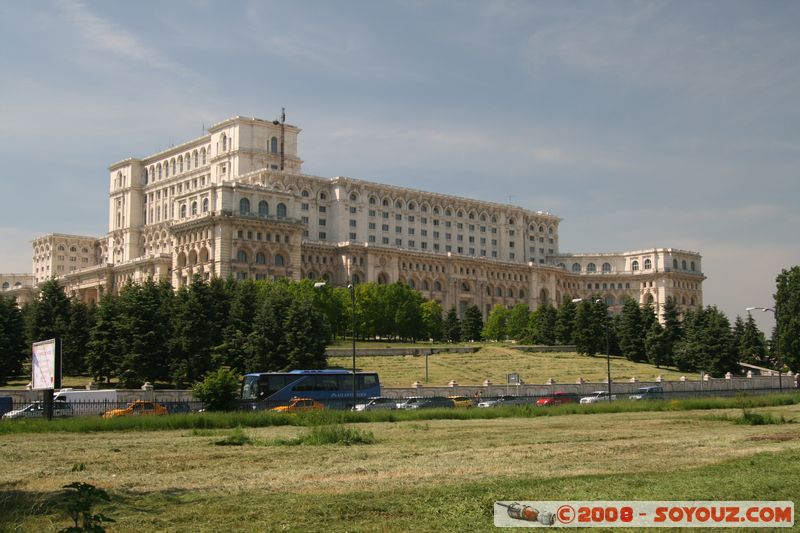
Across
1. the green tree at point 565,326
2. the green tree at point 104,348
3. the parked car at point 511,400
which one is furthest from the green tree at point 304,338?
the green tree at point 565,326

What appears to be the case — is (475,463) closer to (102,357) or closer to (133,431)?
(133,431)

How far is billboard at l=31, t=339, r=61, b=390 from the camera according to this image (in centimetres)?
→ 3947

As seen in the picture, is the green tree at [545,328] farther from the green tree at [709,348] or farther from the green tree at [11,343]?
the green tree at [11,343]

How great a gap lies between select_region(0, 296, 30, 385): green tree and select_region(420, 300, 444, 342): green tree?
55551 millimetres

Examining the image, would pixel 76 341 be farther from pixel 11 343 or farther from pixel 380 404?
pixel 380 404

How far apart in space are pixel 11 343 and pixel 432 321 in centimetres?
5924

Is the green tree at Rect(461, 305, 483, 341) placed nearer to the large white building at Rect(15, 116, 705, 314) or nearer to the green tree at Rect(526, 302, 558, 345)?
the green tree at Rect(526, 302, 558, 345)

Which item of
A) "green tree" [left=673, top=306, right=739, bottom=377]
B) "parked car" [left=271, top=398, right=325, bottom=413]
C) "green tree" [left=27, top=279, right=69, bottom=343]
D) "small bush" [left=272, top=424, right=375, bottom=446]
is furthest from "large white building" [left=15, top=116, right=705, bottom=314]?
"small bush" [left=272, top=424, right=375, bottom=446]

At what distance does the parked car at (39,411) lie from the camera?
42375 millimetres

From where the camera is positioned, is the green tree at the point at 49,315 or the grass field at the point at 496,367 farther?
the grass field at the point at 496,367

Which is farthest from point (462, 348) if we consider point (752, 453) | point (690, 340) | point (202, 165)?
point (752, 453)

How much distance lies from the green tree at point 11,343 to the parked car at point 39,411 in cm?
3088

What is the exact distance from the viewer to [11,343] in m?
74.6

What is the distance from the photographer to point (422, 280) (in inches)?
5935
